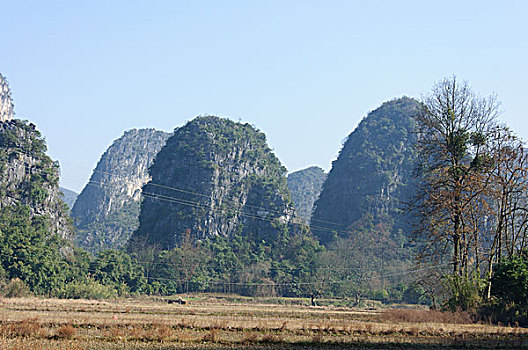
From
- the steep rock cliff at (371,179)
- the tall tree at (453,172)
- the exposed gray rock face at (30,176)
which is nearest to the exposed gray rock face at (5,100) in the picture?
the exposed gray rock face at (30,176)

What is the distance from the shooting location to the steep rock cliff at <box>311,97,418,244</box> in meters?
124

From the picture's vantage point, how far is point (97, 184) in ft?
609

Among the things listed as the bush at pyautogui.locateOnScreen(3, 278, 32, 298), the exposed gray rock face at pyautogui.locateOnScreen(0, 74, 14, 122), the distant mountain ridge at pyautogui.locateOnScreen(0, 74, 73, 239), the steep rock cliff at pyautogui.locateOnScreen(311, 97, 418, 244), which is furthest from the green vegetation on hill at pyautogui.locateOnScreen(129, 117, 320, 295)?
the exposed gray rock face at pyautogui.locateOnScreen(0, 74, 14, 122)

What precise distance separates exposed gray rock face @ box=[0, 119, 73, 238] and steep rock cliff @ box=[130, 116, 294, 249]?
74.5 feet

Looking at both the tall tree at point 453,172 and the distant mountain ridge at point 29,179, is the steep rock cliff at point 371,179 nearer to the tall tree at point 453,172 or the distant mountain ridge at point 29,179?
the distant mountain ridge at point 29,179

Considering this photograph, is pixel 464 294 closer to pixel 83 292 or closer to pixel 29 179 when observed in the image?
pixel 83 292

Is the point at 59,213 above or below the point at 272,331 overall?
above

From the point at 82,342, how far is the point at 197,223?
90.3 meters

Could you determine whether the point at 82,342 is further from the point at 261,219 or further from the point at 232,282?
the point at 261,219

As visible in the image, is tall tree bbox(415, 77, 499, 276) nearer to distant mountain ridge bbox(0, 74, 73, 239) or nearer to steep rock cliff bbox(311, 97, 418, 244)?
distant mountain ridge bbox(0, 74, 73, 239)

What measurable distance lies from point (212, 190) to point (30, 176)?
131 feet

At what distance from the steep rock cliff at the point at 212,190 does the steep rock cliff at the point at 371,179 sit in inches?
603

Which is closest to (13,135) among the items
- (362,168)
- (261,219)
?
(261,219)

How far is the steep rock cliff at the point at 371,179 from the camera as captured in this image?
124m
